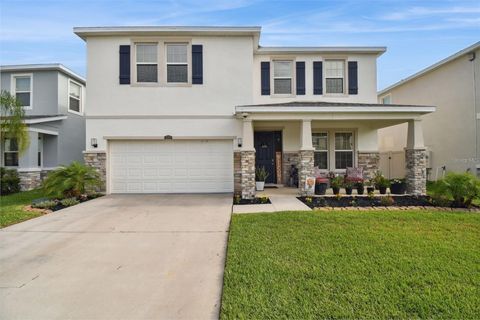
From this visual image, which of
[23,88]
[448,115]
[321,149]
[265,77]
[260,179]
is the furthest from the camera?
[23,88]

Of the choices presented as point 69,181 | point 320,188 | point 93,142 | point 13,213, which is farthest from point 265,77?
point 13,213

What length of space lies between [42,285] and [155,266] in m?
1.38

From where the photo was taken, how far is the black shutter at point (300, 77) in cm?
1245

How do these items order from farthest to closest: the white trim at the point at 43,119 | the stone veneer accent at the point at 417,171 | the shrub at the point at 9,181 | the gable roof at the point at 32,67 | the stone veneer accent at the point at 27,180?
1. the gable roof at the point at 32,67
2. the stone veneer accent at the point at 27,180
3. the white trim at the point at 43,119
4. the shrub at the point at 9,181
5. the stone veneer accent at the point at 417,171

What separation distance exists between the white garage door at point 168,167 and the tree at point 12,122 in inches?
146

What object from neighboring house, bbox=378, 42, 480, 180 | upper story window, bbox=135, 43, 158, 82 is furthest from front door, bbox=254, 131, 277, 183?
neighboring house, bbox=378, 42, 480, 180

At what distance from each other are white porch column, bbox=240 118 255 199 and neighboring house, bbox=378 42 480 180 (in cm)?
996

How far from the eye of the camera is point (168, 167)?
434 inches

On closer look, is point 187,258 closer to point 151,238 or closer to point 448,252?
point 151,238

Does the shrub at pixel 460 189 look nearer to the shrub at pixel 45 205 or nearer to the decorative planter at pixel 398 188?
the decorative planter at pixel 398 188

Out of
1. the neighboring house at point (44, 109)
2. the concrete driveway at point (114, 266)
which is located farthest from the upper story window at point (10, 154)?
the concrete driveway at point (114, 266)

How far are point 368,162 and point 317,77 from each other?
4.39 m

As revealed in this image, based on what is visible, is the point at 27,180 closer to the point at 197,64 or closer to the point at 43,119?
the point at 43,119

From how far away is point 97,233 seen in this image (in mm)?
5801
